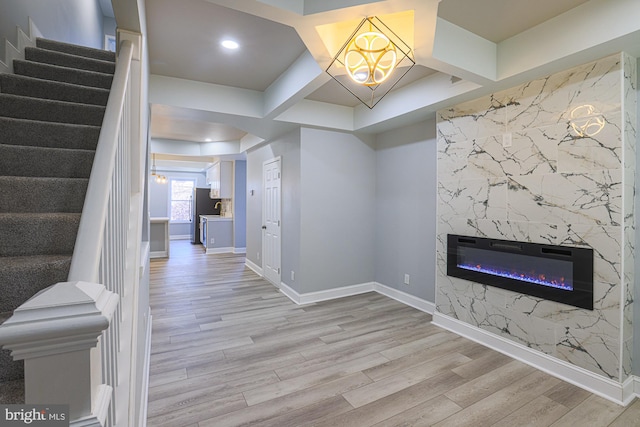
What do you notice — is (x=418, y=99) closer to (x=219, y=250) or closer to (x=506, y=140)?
(x=506, y=140)

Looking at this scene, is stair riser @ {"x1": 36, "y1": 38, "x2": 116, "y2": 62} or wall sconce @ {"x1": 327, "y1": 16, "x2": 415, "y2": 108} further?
stair riser @ {"x1": 36, "y1": 38, "x2": 116, "y2": 62}

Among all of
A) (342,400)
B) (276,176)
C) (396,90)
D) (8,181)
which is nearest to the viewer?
(8,181)

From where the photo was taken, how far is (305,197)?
434cm

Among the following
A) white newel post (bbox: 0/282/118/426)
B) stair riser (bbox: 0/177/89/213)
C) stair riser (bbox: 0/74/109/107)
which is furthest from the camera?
stair riser (bbox: 0/74/109/107)

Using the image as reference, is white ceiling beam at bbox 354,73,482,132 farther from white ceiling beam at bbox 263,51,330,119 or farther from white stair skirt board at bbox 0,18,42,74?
white stair skirt board at bbox 0,18,42,74

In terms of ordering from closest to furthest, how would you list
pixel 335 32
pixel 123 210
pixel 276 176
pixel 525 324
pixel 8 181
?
pixel 123 210, pixel 8 181, pixel 335 32, pixel 525 324, pixel 276 176

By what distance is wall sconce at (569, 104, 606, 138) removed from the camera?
233cm

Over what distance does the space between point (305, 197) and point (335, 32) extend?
7.66ft

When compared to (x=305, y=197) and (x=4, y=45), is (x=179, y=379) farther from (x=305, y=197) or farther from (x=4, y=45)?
(x=4, y=45)

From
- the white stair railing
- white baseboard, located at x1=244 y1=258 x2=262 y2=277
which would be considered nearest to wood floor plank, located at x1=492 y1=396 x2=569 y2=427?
the white stair railing

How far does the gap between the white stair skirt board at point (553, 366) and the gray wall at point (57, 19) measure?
15.8ft

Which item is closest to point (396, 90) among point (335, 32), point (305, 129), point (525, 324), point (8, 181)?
point (305, 129)

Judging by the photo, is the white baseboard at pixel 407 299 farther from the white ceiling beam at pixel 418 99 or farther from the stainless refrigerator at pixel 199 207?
the stainless refrigerator at pixel 199 207

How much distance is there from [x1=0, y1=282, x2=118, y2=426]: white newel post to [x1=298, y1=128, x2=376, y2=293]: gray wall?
12.1 feet
